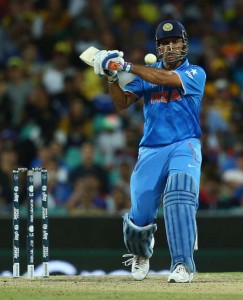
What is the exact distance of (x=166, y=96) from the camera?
25.7ft

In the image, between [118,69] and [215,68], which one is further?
[215,68]

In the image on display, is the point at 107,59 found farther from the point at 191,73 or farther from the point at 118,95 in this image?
the point at 191,73

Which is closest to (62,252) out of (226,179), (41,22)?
(226,179)

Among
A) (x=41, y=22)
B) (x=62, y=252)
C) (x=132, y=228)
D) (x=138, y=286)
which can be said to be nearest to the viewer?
(x=138, y=286)

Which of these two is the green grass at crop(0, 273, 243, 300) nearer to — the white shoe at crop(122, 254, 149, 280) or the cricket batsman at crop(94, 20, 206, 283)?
the white shoe at crop(122, 254, 149, 280)

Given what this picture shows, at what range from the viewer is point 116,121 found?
1321cm

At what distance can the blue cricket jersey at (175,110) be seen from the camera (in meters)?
7.74

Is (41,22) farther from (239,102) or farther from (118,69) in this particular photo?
(118,69)

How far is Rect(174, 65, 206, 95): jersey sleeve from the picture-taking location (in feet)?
25.3

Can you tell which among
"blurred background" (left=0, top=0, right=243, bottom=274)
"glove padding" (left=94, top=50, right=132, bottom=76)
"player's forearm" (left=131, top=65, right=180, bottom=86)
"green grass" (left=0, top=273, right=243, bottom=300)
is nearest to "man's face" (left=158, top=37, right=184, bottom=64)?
"player's forearm" (left=131, top=65, right=180, bottom=86)

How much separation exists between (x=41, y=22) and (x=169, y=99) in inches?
284

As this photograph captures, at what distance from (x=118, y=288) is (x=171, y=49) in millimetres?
1838

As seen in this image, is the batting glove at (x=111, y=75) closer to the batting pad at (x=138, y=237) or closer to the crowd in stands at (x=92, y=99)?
the batting pad at (x=138, y=237)

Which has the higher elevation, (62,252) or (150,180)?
(62,252)
